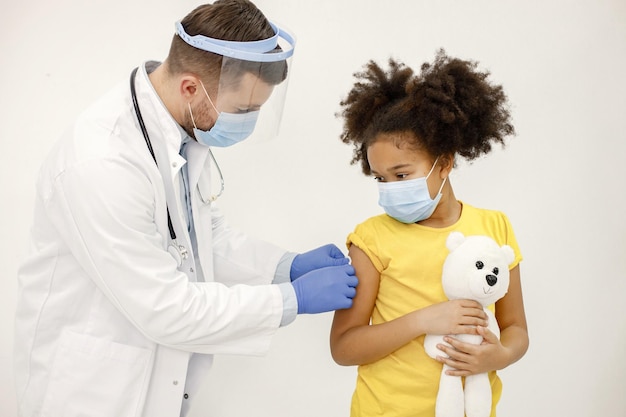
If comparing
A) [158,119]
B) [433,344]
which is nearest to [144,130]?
[158,119]

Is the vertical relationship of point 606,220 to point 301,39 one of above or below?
below

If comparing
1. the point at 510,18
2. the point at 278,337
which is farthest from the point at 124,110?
the point at 510,18

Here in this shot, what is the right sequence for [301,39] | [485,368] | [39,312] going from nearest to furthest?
[485,368]
[39,312]
[301,39]

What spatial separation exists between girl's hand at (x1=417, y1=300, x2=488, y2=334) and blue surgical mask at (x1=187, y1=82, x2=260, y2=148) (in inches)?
24.9

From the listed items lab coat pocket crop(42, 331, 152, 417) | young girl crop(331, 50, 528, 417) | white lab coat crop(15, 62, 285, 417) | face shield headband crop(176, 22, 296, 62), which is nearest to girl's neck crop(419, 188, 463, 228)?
young girl crop(331, 50, 528, 417)

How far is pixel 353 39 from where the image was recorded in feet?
8.33

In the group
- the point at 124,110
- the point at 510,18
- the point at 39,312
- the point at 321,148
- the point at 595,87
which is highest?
the point at 510,18

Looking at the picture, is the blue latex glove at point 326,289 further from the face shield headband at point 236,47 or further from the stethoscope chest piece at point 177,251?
the face shield headband at point 236,47

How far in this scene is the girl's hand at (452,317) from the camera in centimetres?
152

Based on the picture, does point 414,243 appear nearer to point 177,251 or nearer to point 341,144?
point 177,251

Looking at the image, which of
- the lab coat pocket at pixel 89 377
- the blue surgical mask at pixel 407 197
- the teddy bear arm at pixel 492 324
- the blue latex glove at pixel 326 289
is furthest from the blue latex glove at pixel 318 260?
the lab coat pocket at pixel 89 377

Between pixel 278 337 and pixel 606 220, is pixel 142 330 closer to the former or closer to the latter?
pixel 278 337

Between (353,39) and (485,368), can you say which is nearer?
(485,368)

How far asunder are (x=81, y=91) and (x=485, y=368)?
1.79m
